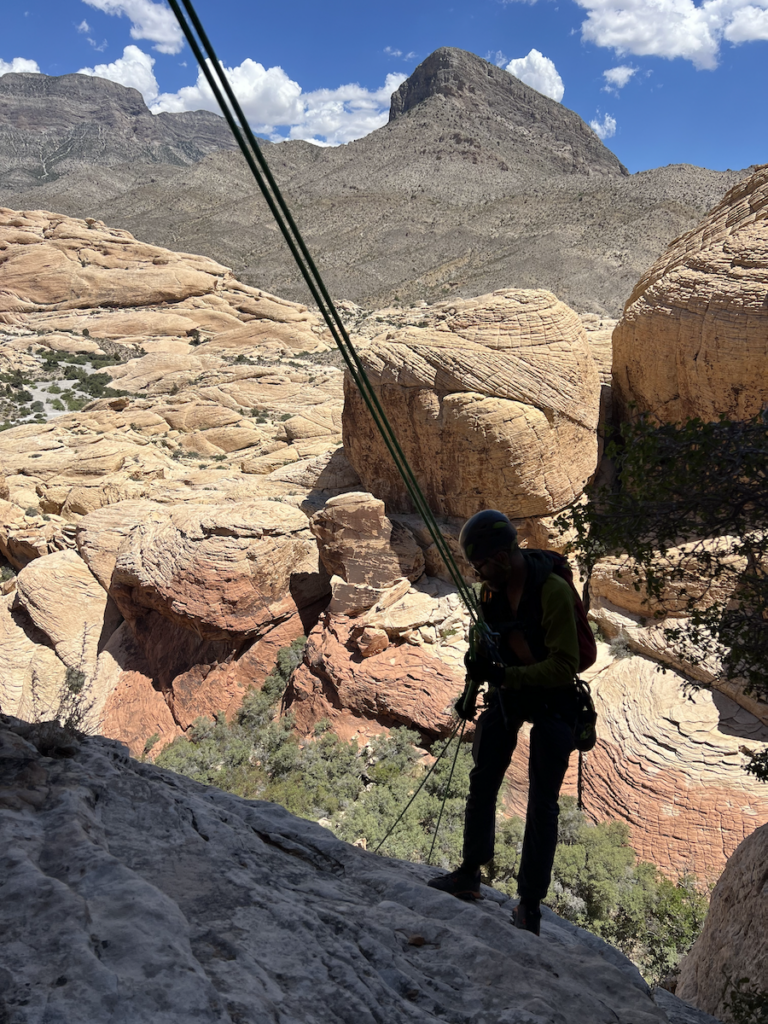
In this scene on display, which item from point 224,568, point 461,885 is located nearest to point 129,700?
point 224,568

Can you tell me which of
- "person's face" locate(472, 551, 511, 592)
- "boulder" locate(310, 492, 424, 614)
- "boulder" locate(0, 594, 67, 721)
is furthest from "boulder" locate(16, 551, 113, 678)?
"person's face" locate(472, 551, 511, 592)

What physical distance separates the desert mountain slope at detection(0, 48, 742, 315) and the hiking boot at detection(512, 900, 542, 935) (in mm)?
54672

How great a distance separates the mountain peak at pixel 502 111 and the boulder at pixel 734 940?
130539 mm

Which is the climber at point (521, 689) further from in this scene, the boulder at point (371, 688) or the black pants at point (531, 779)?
the boulder at point (371, 688)

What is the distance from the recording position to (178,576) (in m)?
12.5

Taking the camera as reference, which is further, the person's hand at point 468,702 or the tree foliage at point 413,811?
the tree foliage at point 413,811

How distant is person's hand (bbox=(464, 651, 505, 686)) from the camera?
3150 millimetres

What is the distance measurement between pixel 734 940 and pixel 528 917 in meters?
2.31

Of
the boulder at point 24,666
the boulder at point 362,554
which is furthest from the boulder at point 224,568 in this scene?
the boulder at point 24,666

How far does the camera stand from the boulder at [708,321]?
10.1 metres

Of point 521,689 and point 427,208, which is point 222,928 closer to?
point 521,689

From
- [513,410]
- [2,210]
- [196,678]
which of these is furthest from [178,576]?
[2,210]

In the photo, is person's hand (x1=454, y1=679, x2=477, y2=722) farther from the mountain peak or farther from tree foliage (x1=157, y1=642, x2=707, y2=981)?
the mountain peak

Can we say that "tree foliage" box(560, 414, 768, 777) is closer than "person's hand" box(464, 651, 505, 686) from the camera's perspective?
No
